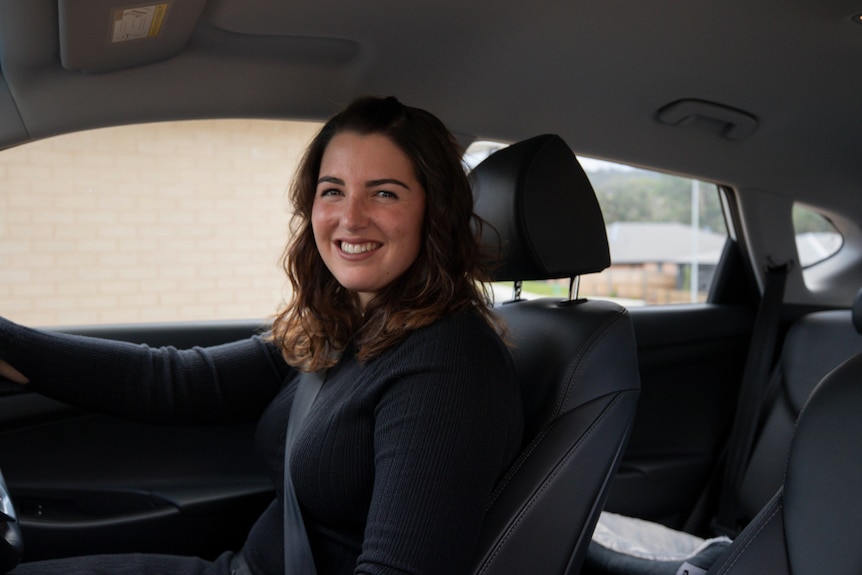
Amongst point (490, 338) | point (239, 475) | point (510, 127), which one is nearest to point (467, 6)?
point (510, 127)

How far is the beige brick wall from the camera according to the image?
2119 mm

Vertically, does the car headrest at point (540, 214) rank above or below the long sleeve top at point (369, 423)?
above

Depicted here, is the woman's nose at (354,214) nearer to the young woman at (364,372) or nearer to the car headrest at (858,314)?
the young woman at (364,372)

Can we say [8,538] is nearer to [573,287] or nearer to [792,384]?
[573,287]

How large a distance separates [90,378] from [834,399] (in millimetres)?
1423

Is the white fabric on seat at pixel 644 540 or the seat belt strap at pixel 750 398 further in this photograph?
the seat belt strap at pixel 750 398

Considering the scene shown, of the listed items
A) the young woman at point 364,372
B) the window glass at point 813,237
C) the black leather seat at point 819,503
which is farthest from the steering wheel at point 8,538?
the window glass at point 813,237

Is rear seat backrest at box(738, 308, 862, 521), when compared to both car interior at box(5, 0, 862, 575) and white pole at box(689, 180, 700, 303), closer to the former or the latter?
car interior at box(5, 0, 862, 575)

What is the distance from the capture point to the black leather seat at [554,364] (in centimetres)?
148

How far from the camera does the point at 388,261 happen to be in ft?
5.29

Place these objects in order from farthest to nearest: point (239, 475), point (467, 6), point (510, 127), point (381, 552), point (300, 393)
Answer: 1. point (510, 127)
2. point (239, 475)
3. point (467, 6)
4. point (300, 393)
5. point (381, 552)

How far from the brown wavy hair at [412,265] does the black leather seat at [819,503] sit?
561 mm

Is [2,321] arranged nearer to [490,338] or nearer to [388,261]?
[388,261]

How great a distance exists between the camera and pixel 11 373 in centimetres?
176
